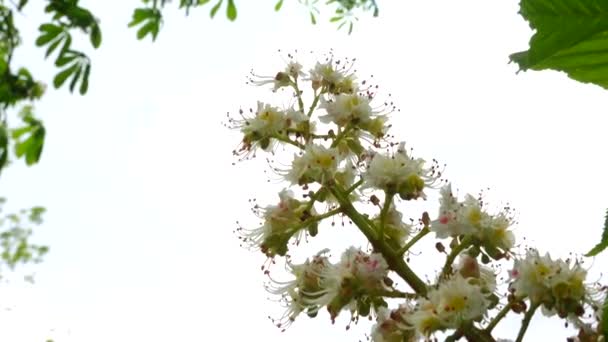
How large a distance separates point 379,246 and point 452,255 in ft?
0.58

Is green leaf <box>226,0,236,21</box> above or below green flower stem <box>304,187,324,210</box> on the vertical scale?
above

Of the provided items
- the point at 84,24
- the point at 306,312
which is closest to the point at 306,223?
the point at 306,312

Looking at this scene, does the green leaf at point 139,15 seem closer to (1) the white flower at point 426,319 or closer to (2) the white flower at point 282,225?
(2) the white flower at point 282,225

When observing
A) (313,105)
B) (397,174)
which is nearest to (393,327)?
(397,174)

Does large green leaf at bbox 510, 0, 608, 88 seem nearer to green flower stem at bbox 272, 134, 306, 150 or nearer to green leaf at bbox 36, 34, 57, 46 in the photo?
green flower stem at bbox 272, 134, 306, 150

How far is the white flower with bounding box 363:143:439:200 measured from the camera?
1889mm

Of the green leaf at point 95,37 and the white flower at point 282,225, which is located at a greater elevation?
the green leaf at point 95,37

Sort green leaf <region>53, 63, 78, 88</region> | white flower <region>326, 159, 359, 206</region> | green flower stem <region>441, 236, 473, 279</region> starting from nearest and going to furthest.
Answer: green flower stem <region>441, 236, 473, 279</region> → white flower <region>326, 159, 359, 206</region> → green leaf <region>53, 63, 78, 88</region>

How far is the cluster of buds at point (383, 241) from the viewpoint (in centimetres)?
152

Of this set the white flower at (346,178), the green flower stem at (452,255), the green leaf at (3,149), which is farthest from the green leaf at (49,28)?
the green flower stem at (452,255)

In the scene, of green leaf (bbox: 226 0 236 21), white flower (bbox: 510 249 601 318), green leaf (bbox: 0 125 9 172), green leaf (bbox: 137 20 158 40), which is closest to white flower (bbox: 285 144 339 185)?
white flower (bbox: 510 249 601 318)

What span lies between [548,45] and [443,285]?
55 cm

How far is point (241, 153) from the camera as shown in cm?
235

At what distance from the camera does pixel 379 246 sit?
69.8 inches
